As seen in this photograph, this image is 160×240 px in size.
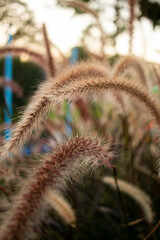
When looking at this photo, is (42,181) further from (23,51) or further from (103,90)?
(23,51)

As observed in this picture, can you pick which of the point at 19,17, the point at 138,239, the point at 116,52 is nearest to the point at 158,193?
the point at 138,239

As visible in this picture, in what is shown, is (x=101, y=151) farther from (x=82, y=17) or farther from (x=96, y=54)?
(x=82, y=17)

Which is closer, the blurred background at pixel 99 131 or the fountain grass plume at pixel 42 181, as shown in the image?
the fountain grass plume at pixel 42 181

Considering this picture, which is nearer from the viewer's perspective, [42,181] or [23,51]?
[42,181]

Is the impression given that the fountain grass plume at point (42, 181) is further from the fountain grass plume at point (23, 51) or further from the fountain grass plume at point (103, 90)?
the fountain grass plume at point (23, 51)

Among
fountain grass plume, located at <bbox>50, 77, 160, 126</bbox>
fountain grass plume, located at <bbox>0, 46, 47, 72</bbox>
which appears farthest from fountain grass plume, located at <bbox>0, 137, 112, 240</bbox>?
fountain grass plume, located at <bbox>0, 46, 47, 72</bbox>

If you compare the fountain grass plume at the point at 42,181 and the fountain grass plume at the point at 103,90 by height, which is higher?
the fountain grass plume at the point at 103,90

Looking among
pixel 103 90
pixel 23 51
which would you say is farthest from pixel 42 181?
pixel 23 51

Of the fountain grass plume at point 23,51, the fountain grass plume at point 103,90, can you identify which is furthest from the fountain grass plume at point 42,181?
the fountain grass plume at point 23,51

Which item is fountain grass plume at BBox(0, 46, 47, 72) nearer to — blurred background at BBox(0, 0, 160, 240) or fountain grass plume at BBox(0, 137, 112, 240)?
blurred background at BBox(0, 0, 160, 240)

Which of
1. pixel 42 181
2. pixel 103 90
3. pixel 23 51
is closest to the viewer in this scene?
pixel 42 181
